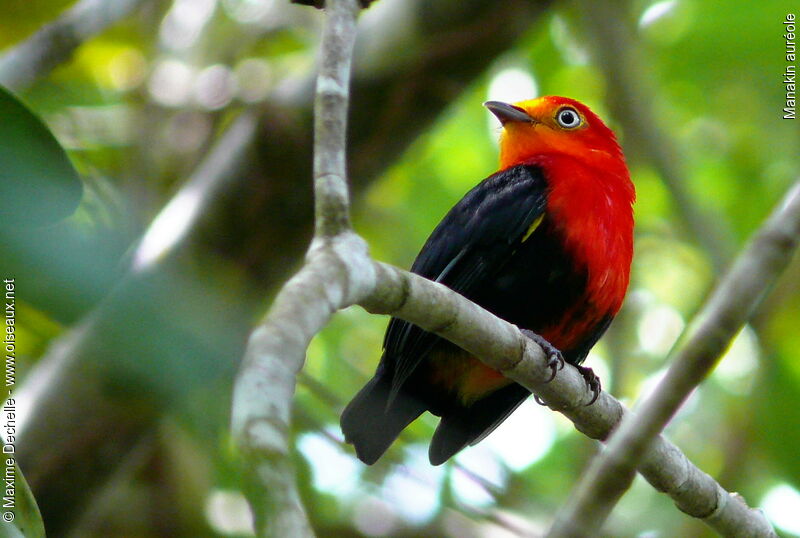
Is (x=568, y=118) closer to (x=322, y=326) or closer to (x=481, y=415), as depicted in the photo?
(x=481, y=415)

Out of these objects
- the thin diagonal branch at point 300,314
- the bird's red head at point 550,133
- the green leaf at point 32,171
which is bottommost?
the bird's red head at point 550,133

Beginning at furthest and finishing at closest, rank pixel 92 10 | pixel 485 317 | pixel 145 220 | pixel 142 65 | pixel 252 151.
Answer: pixel 142 65, pixel 145 220, pixel 252 151, pixel 92 10, pixel 485 317

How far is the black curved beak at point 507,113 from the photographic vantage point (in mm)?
4930

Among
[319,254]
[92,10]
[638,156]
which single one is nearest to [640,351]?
[638,156]

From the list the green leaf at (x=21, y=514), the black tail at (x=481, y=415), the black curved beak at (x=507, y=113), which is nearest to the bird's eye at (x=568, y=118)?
the black curved beak at (x=507, y=113)

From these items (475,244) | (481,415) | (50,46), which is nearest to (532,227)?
(475,244)

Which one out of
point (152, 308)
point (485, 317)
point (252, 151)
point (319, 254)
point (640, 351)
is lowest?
point (640, 351)

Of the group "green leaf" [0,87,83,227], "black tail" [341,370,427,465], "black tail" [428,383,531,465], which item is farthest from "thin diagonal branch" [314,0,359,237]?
"black tail" [428,383,531,465]

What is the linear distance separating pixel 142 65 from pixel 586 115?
2596mm

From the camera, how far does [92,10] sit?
4.07m

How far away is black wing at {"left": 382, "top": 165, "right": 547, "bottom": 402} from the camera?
155 inches

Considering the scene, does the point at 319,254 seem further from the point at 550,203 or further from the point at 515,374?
the point at 550,203

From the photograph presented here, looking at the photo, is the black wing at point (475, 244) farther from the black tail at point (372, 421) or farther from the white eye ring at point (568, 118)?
the white eye ring at point (568, 118)

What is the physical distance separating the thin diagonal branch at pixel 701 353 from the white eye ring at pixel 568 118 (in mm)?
3200
